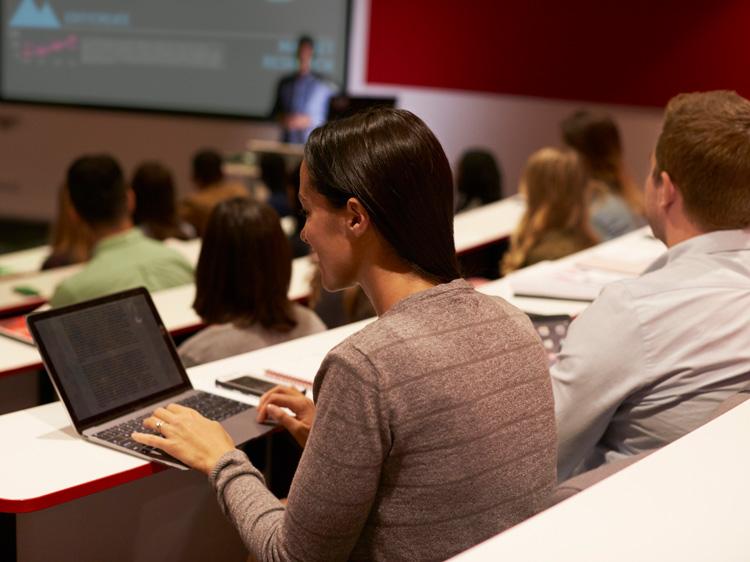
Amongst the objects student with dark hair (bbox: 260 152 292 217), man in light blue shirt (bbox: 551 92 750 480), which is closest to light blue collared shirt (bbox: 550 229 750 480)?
man in light blue shirt (bbox: 551 92 750 480)

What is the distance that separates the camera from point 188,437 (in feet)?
5.56

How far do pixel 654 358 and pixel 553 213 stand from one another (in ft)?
7.67

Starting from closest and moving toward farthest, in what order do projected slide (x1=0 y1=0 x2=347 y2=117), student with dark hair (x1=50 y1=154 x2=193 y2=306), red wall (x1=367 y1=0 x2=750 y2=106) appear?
student with dark hair (x1=50 y1=154 x2=193 y2=306), red wall (x1=367 y1=0 x2=750 y2=106), projected slide (x1=0 y1=0 x2=347 y2=117)

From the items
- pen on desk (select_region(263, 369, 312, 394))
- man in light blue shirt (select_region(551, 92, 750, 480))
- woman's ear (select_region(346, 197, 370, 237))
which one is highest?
woman's ear (select_region(346, 197, 370, 237))

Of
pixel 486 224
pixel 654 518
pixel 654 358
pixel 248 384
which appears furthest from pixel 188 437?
pixel 486 224

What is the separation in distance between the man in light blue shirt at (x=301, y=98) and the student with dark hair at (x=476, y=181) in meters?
2.37

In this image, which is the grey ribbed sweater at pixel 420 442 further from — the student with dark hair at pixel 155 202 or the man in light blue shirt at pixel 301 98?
the man in light blue shirt at pixel 301 98

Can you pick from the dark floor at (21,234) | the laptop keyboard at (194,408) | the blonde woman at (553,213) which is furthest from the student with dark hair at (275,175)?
the laptop keyboard at (194,408)

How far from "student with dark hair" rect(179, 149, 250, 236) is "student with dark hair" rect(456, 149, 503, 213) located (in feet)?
4.13

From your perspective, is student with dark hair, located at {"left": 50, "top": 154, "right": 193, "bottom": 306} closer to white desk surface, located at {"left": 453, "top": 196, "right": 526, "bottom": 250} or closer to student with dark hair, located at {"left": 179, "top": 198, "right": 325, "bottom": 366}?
student with dark hair, located at {"left": 179, "top": 198, "right": 325, "bottom": 366}

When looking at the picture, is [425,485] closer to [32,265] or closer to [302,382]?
[302,382]

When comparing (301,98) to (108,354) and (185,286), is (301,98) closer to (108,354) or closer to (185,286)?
(185,286)

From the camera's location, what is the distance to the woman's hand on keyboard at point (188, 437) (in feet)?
5.38

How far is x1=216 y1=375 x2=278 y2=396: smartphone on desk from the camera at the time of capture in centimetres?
209
